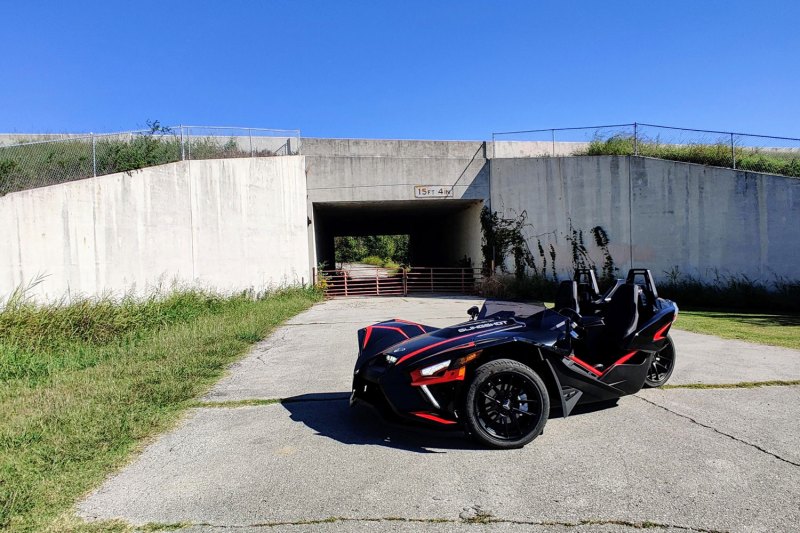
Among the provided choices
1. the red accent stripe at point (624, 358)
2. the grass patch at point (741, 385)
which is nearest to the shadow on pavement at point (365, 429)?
the red accent stripe at point (624, 358)

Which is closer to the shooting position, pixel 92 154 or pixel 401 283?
pixel 92 154

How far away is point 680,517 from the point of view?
9.43 ft

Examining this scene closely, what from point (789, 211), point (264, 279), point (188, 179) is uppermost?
point (188, 179)

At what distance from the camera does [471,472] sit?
140 inches

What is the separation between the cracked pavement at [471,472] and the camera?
2938 mm

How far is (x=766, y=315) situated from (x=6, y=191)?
743 inches

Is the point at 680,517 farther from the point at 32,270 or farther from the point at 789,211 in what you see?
the point at 789,211

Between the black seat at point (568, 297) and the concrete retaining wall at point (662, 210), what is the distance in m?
14.2

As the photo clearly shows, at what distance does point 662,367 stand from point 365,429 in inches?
145

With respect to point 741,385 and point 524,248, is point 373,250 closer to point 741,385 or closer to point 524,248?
point 524,248

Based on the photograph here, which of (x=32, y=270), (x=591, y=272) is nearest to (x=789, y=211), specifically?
(x=591, y=272)

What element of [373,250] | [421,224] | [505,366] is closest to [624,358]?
[505,366]

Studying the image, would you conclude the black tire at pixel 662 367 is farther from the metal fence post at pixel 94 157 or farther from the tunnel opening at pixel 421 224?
the tunnel opening at pixel 421 224

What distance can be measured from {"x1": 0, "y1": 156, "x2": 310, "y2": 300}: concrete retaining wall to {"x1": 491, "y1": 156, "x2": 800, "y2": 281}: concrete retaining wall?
8909 millimetres
